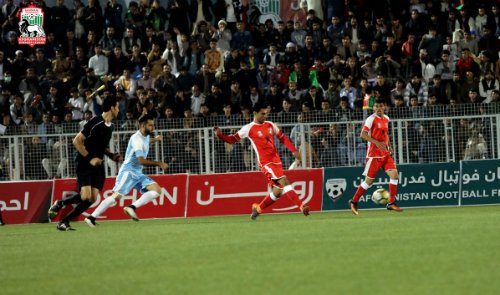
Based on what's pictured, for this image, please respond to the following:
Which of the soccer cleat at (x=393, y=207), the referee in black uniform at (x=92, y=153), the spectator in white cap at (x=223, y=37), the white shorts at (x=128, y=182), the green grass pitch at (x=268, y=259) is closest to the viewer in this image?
the green grass pitch at (x=268, y=259)

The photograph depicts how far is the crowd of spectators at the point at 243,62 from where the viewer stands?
2802cm

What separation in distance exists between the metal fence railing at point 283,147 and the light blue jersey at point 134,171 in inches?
195

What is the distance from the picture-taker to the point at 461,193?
26.1 m

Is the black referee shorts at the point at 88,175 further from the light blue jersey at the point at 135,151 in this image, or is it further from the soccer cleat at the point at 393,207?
the soccer cleat at the point at 393,207

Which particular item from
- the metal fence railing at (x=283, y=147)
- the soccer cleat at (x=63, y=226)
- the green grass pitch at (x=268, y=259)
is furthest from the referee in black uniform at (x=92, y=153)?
the metal fence railing at (x=283, y=147)

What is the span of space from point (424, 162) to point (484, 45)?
532 centimetres

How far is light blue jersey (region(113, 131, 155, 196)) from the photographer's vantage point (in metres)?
21.8

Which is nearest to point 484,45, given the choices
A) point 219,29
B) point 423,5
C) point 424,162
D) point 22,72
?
point 423,5

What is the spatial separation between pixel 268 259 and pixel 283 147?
13885 millimetres

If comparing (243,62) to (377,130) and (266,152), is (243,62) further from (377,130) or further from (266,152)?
(266,152)

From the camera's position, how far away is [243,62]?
30641 mm

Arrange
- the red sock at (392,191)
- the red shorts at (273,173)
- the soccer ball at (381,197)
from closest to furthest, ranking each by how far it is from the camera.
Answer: the red shorts at (273,173) < the red sock at (392,191) < the soccer ball at (381,197)

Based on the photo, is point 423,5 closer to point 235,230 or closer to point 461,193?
point 461,193

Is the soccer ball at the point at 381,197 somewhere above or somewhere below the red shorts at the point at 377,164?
below
